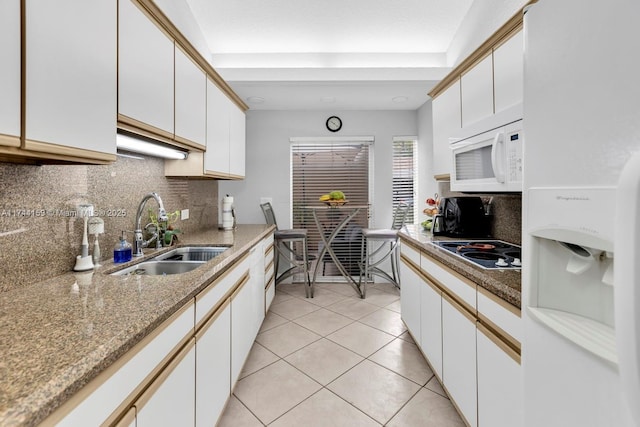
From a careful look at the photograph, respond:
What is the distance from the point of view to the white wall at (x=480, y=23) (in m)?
2.01

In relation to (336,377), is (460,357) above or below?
above

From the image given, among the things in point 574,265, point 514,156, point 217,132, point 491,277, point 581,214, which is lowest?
point 491,277

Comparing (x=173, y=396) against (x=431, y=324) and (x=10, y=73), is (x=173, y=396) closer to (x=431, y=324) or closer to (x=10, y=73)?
(x=10, y=73)

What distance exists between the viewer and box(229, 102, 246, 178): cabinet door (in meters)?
2.81

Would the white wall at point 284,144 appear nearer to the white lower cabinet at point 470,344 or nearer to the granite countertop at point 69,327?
the white lower cabinet at point 470,344

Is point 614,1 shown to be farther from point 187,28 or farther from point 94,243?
point 187,28

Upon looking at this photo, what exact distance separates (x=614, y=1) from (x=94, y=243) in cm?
198

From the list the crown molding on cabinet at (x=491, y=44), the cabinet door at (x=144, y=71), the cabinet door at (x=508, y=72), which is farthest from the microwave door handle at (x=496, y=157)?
the cabinet door at (x=144, y=71)

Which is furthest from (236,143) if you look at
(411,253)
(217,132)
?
(411,253)

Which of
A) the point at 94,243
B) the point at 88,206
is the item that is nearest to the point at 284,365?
the point at 94,243

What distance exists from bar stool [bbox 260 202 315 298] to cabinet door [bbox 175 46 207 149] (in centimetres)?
154

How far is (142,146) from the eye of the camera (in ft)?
5.30

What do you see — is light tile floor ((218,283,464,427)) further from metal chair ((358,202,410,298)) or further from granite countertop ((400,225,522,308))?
granite countertop ((400,225,522,308))

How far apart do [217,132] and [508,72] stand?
201cm
